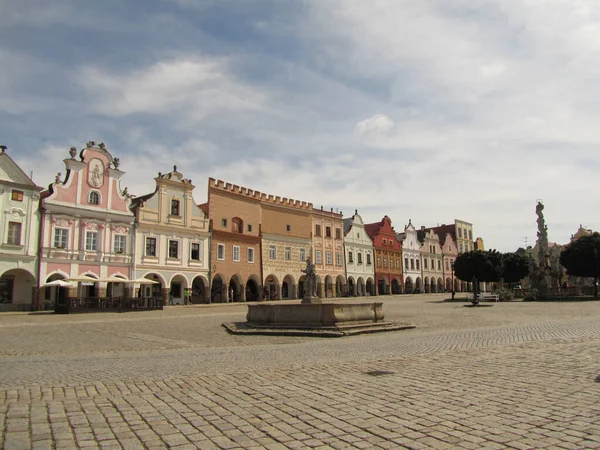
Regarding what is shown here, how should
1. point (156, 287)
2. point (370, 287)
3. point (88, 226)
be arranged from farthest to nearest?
1. point (370, 287)
2. point (156, 287)
3. point (88, 226)

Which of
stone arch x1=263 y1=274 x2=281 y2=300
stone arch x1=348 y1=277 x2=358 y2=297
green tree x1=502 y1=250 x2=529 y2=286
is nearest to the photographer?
stone arch x1=263 y1=274 x2=281 y2=300

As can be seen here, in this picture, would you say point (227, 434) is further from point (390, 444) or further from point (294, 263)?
point (294, 263)

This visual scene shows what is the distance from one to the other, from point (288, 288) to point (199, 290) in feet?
37.7

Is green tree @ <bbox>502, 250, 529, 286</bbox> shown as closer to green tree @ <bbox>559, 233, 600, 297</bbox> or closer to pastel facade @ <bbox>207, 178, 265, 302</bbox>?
green tree @ <bbox>559, 233, 600, 297</bbox>

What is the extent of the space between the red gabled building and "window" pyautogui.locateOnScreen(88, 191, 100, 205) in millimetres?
37025

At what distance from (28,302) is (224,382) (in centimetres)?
2936

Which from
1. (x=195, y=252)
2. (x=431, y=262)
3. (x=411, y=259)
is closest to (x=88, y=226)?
(x=195, y=252)

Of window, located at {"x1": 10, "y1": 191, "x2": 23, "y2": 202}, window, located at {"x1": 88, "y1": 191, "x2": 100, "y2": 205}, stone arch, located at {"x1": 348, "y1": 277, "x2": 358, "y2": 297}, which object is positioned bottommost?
stone arch, located at {"x1": 348, "y1": 277, "x2": 358, "y2": 297}

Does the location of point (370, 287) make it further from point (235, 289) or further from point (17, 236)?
point (17, 236)

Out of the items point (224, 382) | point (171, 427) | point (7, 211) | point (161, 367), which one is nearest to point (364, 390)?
point (224, 382)

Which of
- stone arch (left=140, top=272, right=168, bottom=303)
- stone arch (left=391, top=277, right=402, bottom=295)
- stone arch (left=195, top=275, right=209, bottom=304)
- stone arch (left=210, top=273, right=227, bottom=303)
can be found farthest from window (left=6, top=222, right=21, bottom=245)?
stone arch (left=391, top=277, right=402, bottom=295)

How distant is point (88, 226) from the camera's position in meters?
33.7

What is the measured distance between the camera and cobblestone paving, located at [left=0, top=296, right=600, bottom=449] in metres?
4.34

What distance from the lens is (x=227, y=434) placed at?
4465mm
